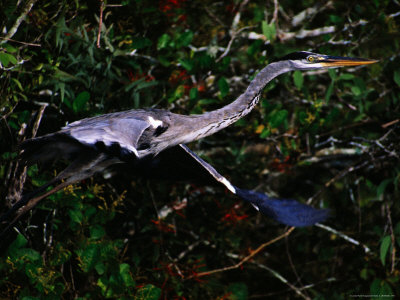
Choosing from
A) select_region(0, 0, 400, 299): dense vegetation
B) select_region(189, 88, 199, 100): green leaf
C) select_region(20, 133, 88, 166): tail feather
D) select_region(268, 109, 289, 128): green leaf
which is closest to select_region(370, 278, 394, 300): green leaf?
select_region(0, 0, 400, 299): dense vegetation

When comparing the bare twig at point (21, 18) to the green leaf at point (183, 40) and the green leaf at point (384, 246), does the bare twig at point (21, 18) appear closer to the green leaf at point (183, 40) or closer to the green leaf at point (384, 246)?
the green leaf at point (183, 40)

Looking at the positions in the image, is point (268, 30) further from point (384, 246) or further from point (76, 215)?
point (76, 215)

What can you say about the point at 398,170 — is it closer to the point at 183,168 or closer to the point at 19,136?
the point at 183,168

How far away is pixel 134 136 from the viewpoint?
7.70ft

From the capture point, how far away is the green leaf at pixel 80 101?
2.69 meters

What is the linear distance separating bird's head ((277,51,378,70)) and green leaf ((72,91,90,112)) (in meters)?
1.20

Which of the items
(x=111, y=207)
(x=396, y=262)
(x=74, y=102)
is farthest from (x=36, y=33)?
(x=396, y=262)

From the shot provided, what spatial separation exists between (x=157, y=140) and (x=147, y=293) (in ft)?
2.88

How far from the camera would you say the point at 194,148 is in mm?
3434

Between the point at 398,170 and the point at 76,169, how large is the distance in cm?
201

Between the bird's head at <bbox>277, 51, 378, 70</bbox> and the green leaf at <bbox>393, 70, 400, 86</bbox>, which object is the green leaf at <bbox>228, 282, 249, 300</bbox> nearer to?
the bird's head at <bbox>277, 51, 378, 70</bbox>

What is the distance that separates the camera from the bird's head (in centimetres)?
294

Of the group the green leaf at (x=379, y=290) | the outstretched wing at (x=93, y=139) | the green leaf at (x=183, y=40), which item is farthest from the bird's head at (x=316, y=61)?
the green leaf at (x=379, y=290)

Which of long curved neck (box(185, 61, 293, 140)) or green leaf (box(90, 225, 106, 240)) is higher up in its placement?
long curved neck (box(185, 61, 293, 140))
